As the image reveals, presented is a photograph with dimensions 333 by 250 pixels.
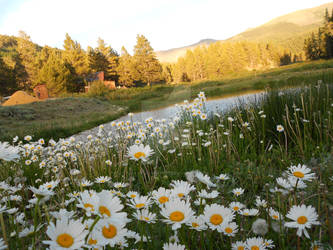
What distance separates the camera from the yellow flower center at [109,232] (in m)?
0.48

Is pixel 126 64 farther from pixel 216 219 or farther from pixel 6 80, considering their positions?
pixel 216 219

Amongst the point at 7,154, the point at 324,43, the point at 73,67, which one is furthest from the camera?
the point at 324,43

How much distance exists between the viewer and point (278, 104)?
3.45m

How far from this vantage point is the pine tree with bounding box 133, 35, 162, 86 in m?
32.2

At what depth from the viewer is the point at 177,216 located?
1.81ft

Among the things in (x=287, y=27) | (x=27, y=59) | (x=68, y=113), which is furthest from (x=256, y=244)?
(x=287, y=27)

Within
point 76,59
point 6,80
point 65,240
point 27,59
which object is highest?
point 27,59

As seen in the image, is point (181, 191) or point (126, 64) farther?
point (126, 64)

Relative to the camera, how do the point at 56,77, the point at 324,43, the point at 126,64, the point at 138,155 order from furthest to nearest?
1. the point at 324,43
2. the point at 126,64
3. the point at 56,77
4. the point at 138,155

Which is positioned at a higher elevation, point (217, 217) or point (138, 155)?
point (138, 155)

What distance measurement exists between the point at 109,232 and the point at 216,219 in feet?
0.97

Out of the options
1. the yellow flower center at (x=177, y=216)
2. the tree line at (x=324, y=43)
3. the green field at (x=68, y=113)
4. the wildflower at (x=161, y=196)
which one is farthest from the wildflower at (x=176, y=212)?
the tree line at (x=324, y=43)

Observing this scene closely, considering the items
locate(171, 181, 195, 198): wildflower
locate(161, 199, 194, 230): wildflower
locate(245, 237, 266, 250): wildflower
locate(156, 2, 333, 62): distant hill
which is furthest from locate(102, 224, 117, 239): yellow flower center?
locate(156, 2, 333, 62): distant hill

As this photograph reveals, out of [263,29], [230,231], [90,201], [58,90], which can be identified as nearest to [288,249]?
[230,231]
